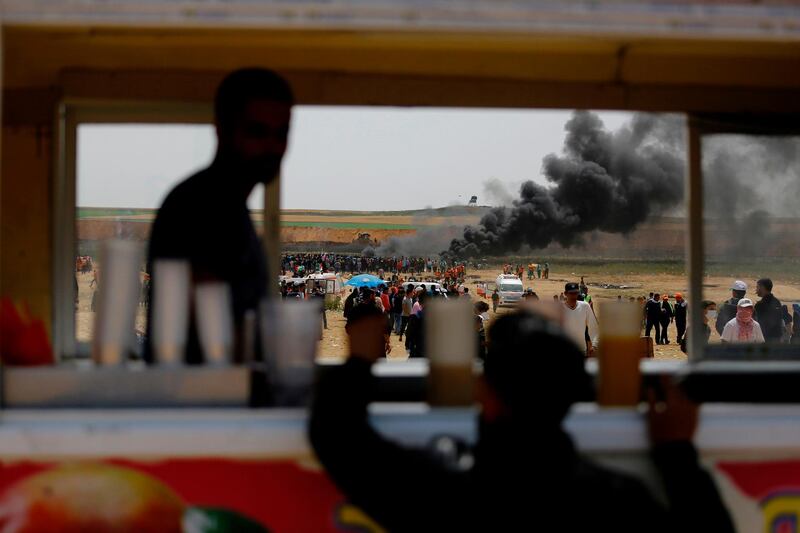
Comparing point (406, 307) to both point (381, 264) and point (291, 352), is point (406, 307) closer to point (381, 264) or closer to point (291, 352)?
point (381, 264)

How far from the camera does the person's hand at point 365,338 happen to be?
1.62 meters

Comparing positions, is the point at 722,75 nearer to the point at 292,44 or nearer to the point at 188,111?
the point at 292,44

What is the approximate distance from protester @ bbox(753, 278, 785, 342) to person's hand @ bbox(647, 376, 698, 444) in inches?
192

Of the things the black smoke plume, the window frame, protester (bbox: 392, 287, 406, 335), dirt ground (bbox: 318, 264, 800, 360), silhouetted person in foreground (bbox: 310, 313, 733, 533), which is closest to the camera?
silhouetted person in foreground (bbox: 310, 313, 733, 533)

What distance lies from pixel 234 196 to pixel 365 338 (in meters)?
0.67

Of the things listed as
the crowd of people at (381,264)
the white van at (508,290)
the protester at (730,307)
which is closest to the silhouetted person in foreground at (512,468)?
the protester at (730,307)

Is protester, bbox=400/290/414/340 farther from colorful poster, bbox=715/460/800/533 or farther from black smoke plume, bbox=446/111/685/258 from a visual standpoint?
colorful poster, bbox=715/460/800/533

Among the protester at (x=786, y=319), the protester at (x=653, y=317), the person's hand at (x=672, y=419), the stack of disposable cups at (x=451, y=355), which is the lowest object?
the protester at (x=653, y=317)

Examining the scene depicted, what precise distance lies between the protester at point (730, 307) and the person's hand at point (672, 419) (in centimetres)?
406

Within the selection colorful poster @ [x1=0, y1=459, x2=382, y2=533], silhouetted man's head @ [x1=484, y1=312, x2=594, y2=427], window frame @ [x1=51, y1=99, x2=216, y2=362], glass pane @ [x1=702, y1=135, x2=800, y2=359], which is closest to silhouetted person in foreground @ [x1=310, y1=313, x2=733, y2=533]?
silhouetted man's head @ [x1=484, y1=312, x2=594, y2=427]

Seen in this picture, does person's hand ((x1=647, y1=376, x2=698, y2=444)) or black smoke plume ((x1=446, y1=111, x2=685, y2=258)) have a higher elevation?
black smoke plume ((x1=446, y1=111, x2=685, y2=258))

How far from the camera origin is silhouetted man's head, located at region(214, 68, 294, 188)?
6.95 feet

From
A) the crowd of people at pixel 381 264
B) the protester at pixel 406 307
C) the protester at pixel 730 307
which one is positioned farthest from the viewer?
the crowd of people at pixel 381 264

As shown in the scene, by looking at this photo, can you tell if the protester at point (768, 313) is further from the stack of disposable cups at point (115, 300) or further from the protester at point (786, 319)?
the stack of disposable cups at point (115, 300)
